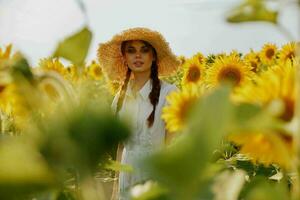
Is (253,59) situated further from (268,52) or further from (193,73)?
(193,73)

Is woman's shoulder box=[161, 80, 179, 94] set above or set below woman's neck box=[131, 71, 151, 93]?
below

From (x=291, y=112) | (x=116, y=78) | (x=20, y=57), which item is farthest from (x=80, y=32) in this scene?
(x=116, y=78)

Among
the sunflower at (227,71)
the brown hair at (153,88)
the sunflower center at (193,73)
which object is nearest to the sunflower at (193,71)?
the sunflower center at (193,73)

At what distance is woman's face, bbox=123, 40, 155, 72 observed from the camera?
3219mm

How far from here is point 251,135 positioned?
57 cm

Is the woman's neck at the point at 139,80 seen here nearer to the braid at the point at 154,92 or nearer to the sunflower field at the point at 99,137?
the braid at the point at 154,92

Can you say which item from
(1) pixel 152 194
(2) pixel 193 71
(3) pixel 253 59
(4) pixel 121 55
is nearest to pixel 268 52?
(3) pixel 253 59

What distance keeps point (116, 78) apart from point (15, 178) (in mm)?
3263

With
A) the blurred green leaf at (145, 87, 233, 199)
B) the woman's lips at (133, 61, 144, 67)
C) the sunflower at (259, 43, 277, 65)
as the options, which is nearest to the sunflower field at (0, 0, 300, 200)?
the blurred green leaf at (145, 87, 233, 199)

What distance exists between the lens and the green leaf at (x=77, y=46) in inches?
15.9

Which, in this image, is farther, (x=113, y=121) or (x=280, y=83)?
(x=280, y=83)

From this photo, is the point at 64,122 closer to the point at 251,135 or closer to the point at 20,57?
the point at 20,57

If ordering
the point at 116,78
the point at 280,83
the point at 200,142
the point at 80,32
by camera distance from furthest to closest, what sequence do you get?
the point at 116,78 < the point at 280,83 < the point at 80,32 < the point at 200,142

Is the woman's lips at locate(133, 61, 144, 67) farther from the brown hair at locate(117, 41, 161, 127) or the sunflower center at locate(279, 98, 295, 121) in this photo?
the sunflower center at locate(279, 98, 295, 121)
